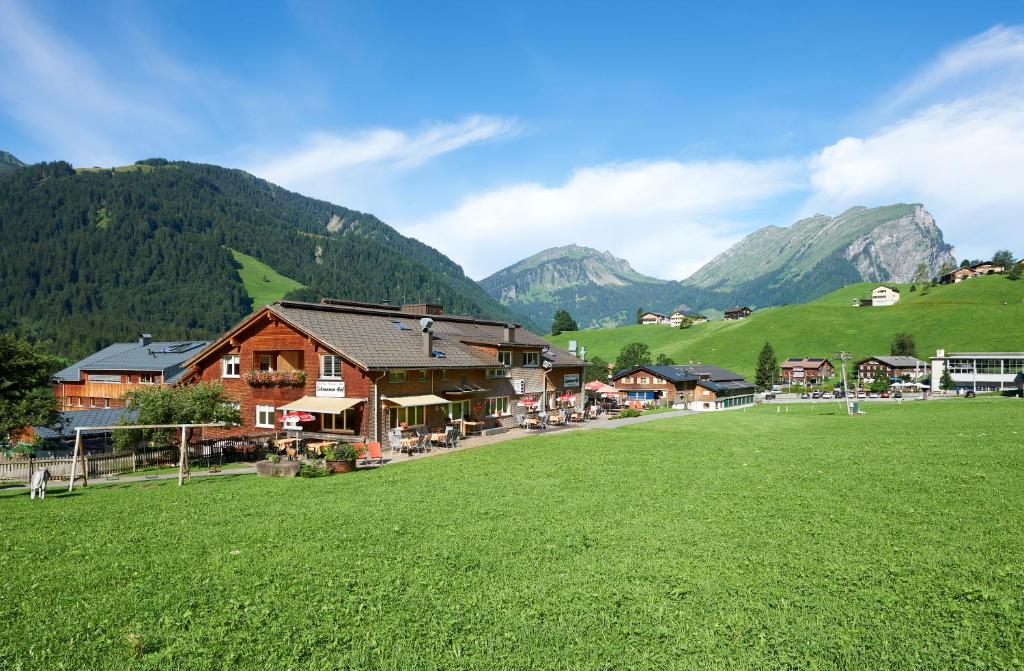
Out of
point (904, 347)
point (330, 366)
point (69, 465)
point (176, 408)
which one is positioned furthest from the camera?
point (904, 347)

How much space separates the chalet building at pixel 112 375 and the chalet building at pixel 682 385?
60.4 m

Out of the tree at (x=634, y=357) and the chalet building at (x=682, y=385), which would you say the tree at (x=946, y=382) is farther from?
the tree at (x=634, y=357)

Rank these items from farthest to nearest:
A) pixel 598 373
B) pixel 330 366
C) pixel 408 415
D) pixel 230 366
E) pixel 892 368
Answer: pixel 892 368
pixel 598 373
pixel 230 366
pixel 408 415
pixel 330 366

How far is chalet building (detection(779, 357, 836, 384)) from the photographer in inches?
4990

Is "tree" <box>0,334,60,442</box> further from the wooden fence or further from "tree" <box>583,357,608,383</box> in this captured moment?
"tree" <box>583,357,608,383</box>

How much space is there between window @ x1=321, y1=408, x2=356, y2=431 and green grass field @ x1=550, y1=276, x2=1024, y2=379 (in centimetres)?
11744

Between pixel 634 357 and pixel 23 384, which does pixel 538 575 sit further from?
pixel 634 357

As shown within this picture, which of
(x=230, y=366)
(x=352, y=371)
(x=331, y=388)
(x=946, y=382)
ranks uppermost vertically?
(x=230, y=366)

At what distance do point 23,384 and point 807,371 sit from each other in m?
134

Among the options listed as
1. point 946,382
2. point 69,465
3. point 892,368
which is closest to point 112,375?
point 69,465

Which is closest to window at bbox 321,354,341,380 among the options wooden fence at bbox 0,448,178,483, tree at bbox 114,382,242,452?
tree at bbox 114,382,242,452

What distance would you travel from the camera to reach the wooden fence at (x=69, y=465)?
2384 cm

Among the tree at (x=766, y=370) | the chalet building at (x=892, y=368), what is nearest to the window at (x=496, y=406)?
the tree at (x=766, y=370)

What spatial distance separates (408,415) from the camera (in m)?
34.2
